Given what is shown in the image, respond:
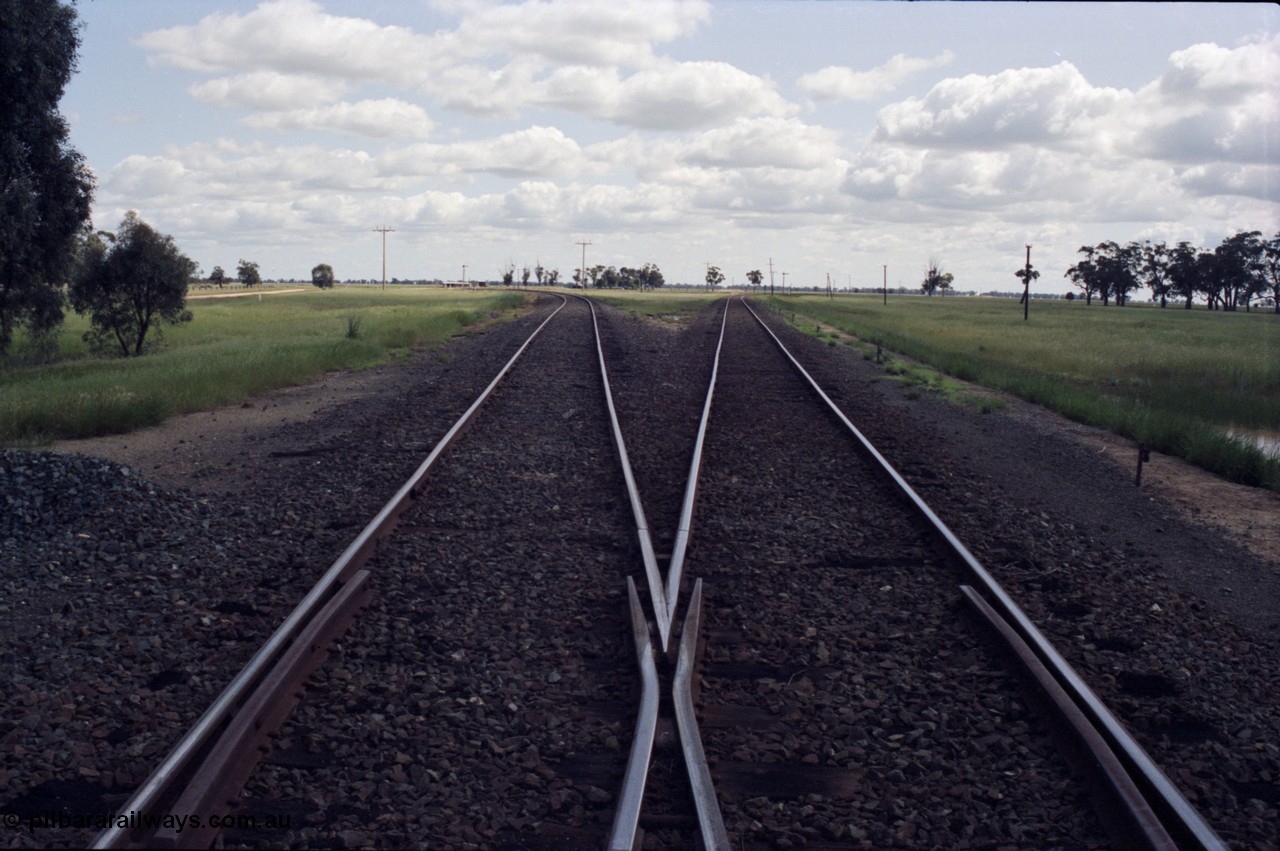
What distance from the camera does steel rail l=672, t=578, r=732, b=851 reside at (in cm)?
356

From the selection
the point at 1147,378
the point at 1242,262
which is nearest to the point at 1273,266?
the point at 1242,262

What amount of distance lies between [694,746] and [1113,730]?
1750 millimetres

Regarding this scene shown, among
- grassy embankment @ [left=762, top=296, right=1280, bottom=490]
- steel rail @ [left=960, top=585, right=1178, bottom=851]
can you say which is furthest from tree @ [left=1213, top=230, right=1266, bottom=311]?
steel rail @ [left=960, top=585, right=1178, bottom=851]

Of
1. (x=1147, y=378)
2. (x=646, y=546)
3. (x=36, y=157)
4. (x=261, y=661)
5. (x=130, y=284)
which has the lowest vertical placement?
(x=261, y=661)

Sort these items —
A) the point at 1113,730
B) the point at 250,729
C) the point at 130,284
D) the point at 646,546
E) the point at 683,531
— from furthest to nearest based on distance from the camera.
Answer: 1. the point at 130,284
2. the point at 683,531
3. the point at 646,546
4. the point at 1113,730
5. the point at 250,729

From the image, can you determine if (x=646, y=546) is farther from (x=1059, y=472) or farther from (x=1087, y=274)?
(x=1087, y=274)

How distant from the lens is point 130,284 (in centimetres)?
3095

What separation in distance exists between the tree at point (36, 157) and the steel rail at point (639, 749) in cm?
1998

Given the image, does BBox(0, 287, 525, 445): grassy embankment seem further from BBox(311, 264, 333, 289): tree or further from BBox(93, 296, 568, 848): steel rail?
BBox(311, 264, 333, 289): tree

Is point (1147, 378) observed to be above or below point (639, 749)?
above

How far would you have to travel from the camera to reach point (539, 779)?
4066 millimetres

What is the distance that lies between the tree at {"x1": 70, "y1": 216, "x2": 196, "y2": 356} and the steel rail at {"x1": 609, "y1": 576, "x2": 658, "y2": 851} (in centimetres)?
2948

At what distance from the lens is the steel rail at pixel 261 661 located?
3.54m

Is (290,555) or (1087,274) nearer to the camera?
(290,555)
